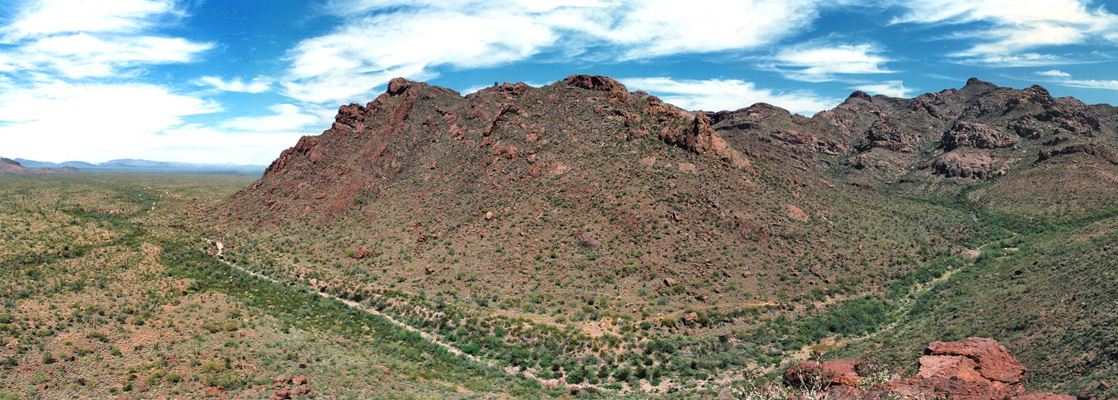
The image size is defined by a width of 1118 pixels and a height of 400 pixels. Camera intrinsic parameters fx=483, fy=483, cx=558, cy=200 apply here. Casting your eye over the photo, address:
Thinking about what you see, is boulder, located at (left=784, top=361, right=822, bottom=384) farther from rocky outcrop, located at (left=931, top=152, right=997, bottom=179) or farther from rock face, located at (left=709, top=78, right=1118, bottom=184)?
rocky outcrop, located at (left=931, top=152, right=997, bottom=179)

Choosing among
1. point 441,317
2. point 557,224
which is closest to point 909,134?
point 557,224

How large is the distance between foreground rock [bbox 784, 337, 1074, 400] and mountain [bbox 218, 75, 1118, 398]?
1.60m

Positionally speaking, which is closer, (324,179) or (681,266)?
(681,266)

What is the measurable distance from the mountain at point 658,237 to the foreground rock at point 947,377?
1.60 m

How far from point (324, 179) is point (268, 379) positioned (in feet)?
168

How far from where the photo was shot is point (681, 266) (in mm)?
42000

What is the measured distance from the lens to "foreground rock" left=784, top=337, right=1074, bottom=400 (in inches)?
706

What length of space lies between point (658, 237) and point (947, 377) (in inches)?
1037

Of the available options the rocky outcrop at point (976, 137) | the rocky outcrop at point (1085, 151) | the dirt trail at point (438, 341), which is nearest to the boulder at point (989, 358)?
the dirt trail at point (438, 341)

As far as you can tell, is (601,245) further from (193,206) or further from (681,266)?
(193,206)

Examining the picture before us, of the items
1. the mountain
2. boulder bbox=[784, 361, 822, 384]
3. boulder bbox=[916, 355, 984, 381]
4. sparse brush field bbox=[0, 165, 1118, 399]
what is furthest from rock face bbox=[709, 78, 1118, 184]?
boulder bbox=[916, 355, 984, 381]

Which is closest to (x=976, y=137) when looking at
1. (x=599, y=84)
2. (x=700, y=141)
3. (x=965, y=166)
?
(x=965, y=166)

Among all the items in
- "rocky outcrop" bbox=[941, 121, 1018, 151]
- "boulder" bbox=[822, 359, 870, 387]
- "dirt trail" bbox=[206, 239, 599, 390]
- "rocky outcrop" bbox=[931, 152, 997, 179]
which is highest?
"rocky outcrop" bbox=[941, 121, 1018, 151]

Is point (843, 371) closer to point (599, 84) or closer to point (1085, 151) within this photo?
point (599, 84)
